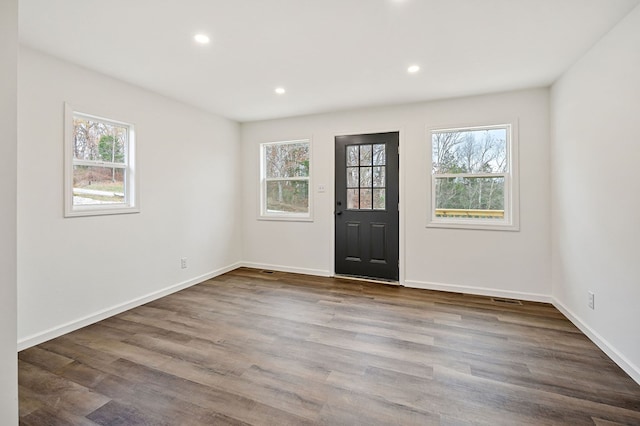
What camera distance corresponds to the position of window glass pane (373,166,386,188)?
427 centimetres

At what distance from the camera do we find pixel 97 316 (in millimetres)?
2992

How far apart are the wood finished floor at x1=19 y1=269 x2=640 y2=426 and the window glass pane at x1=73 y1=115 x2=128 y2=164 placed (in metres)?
1.68

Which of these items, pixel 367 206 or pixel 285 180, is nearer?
pixel 367 206

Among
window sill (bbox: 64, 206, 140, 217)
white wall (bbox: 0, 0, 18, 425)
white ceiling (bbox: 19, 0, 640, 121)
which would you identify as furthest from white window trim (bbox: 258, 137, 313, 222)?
white wall (bbox: 0, 0, 18, 425)

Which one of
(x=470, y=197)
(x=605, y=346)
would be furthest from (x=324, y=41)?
(x=605, y=346)

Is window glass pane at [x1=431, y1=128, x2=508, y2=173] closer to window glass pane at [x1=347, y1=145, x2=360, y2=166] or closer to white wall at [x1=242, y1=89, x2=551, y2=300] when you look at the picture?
white wall at [x1=242, y1=89, x2=551, y2=300]

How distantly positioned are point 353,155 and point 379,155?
388 millimetres

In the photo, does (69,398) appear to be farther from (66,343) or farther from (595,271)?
(595,271)

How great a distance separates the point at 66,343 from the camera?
2539 millimetres

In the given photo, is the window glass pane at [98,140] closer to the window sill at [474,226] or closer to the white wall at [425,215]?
the white wall at [425,215]

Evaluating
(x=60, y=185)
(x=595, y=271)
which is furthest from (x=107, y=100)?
(x=595, y=271)

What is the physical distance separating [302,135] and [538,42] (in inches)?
120

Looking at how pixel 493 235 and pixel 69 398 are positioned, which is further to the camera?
pixel 493 235

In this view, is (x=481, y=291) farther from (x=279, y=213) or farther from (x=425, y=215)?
(x=279, y=213)
